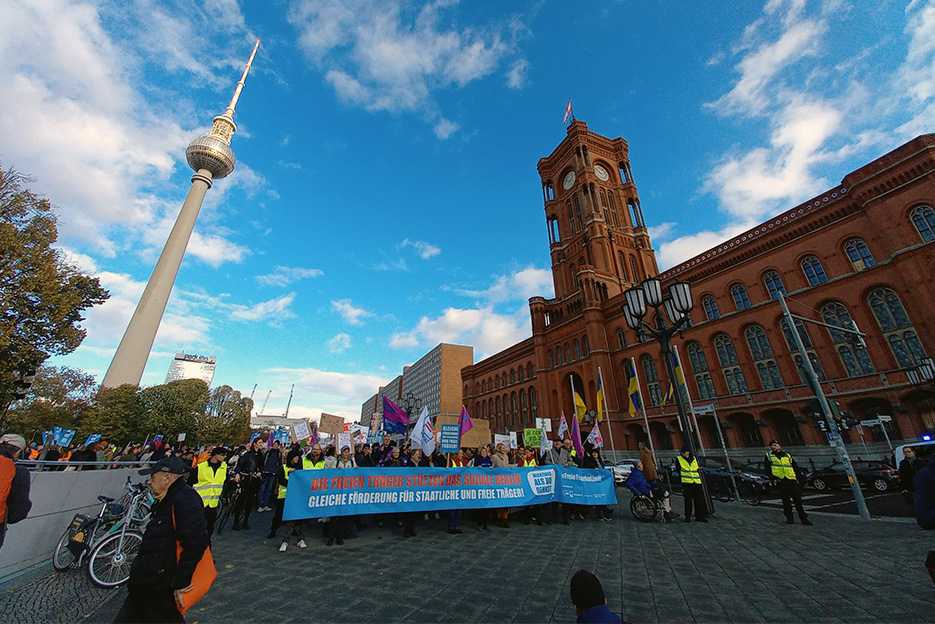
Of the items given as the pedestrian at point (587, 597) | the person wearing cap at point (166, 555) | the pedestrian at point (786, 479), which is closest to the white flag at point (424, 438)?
the person wearing cap at point (166, 555)

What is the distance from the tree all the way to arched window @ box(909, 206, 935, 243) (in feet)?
134

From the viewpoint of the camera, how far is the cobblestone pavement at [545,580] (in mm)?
4004

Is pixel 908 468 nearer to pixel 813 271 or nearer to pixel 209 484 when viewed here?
pixel 209 484

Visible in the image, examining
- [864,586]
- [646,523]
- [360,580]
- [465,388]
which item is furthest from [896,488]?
[465,388]

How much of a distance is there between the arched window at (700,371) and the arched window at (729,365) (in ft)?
3.57

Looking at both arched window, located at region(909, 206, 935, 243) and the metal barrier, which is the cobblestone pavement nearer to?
the metal barrier

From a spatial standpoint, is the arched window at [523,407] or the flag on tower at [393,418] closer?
the flag on tower at [393,418]

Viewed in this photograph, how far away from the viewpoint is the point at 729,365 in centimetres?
2794

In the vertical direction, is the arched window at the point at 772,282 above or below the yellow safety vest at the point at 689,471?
above

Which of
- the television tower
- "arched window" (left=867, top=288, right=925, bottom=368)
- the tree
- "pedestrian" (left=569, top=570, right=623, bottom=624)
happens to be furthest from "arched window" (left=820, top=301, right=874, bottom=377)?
the television tower

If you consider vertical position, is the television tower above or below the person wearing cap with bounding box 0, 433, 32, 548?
above

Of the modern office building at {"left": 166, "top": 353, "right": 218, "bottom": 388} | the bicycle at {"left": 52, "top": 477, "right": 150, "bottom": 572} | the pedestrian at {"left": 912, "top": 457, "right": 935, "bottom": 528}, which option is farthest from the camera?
the modern office building at {"left": 166, "top": 353, "right": 218, "bottom": 388}

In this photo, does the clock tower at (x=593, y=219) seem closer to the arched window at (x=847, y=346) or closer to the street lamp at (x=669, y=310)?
the arched window at (x=847, y=346)

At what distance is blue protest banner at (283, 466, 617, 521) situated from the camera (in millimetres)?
6961
